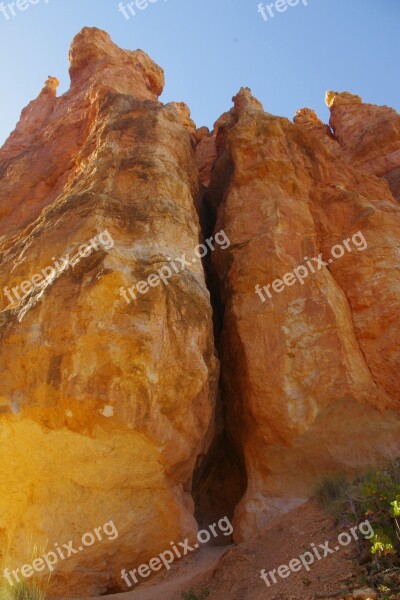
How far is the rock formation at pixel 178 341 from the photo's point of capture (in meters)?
6.98

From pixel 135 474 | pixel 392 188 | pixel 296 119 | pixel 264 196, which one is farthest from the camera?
pixel 296 119

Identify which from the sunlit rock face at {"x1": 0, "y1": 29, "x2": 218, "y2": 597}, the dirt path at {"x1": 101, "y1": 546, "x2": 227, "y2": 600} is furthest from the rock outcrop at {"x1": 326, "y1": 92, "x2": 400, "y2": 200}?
the dirt path at {"x1": 101, "y1": 546, "x2": 227, "y2": 600}

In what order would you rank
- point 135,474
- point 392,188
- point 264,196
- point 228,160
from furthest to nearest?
point 392,188 < point 228,160 < point 264,196 < point 135,474

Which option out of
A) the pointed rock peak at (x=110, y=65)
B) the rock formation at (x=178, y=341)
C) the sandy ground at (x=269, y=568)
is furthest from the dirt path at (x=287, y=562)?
the pointed rock peak at (x=110, y=65)

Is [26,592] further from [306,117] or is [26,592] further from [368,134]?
[306,117]

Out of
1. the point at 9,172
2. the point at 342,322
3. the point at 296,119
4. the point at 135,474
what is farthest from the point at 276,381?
the point at 296,119

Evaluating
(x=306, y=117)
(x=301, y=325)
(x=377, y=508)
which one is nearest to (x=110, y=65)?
(x=306, y=117)

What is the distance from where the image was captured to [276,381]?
9.34 metres

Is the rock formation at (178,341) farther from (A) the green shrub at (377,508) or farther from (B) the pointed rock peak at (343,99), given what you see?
(B) the pointed rock peak at (343,99)

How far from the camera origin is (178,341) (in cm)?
805

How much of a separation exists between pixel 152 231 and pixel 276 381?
404 centimetres

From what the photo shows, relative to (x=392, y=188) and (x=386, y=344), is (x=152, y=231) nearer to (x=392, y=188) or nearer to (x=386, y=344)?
(x=386, y=344)

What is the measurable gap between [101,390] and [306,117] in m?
22.1

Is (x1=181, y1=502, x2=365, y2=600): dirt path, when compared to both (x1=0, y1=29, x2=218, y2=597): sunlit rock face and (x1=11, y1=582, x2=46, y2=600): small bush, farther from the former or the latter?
(x1=11, y1=582, x2=46, y2=600): small bush
